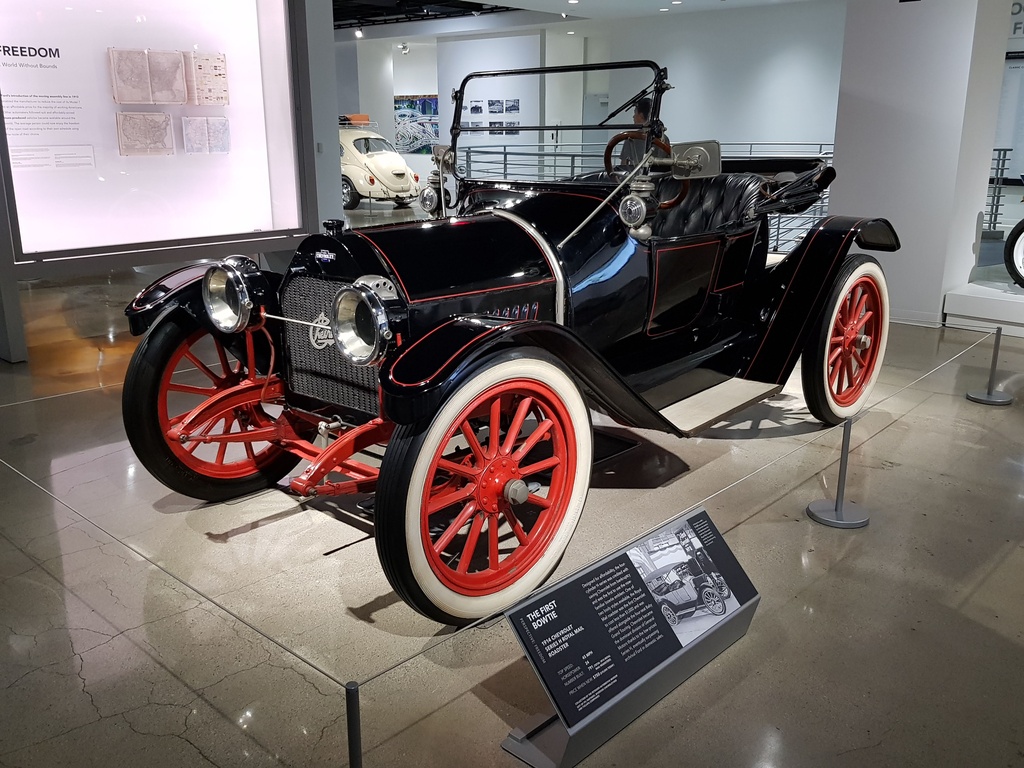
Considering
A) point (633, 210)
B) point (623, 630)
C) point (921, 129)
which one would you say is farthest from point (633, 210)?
point (921, 129)

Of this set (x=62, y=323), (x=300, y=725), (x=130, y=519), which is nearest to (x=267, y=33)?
(x=62, y=323)

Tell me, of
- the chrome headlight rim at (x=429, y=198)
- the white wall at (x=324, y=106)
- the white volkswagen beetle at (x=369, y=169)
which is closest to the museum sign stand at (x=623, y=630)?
the chrome headlight rim at (x=429, y=198)

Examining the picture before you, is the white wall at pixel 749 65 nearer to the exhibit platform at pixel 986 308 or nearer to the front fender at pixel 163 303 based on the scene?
the exhibit platform at pixel 986 308

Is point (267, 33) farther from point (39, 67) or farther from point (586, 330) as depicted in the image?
point (586, 330)

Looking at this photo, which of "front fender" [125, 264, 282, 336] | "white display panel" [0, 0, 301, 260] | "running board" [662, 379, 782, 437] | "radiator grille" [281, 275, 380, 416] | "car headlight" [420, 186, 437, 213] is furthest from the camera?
"white display panel" [0, 0, 301, 260]

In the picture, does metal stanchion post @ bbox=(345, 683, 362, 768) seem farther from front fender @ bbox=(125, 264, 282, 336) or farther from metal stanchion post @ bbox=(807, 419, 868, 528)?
metal stanchion post @ bbox=(807, 419, 868, 528)

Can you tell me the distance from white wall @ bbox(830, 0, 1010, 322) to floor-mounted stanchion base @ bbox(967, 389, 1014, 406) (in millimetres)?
1830

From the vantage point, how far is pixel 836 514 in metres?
3.10

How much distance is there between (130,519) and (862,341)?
3.27 meters

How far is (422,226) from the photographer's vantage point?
2.86 m

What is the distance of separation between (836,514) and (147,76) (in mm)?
4941

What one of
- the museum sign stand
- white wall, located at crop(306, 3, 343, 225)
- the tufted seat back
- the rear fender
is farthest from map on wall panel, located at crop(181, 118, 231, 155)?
the museum sign stand

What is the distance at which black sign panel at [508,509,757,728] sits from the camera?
5.94 ft

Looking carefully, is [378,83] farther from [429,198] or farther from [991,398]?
[991,398]
